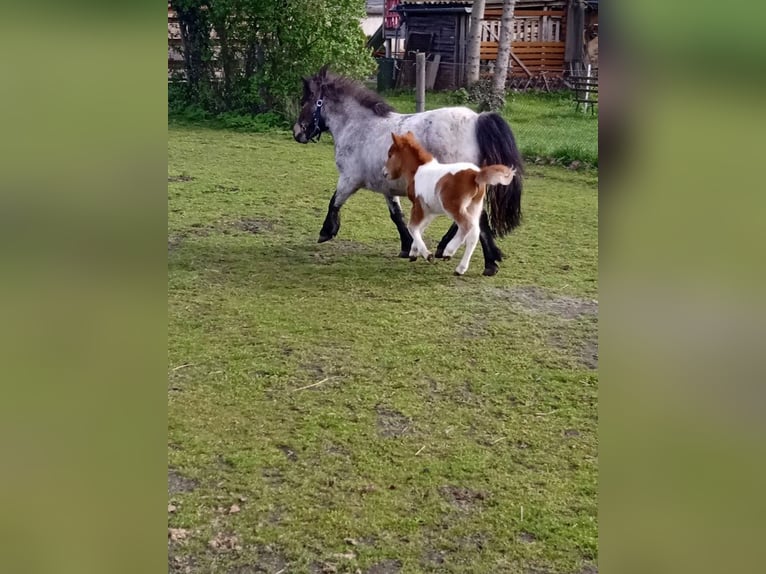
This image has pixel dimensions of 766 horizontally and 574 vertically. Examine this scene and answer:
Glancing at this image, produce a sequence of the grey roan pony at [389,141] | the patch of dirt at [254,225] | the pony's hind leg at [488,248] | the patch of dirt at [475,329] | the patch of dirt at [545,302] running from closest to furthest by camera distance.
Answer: the patch of dirt at [475,329] → the patch of dirt at [545,302] → the grey roan pony at [389,141] → the pony's hind leg at [488,248] → the patch of dirt at [254,225]

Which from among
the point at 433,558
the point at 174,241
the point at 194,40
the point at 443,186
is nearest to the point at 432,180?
the point at 443,186

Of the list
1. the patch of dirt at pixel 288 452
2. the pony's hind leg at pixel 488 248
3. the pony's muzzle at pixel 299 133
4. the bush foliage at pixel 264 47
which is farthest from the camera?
the bush foliage at pixel 264 47

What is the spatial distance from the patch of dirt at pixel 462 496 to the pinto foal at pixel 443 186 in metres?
2.62

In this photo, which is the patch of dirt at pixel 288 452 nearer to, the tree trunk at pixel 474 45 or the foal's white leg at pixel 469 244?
the foal's white leg at pixel 469 244

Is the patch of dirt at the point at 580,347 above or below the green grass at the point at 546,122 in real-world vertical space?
below

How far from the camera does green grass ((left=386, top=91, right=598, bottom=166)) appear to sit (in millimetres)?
9812

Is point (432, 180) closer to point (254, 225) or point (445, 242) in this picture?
point (445, 242)

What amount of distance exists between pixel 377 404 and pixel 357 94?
3.47 m

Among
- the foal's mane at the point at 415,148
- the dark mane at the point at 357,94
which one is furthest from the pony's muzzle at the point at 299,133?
the foal's mane at the point at 415,148

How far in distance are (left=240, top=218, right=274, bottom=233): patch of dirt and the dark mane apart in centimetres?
129

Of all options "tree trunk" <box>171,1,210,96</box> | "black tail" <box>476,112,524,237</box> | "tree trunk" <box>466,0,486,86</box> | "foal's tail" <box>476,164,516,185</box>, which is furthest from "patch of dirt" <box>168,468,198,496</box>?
"tree trunk" <box>466,0,486,86</box>

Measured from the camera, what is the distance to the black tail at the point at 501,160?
5.40 meters
